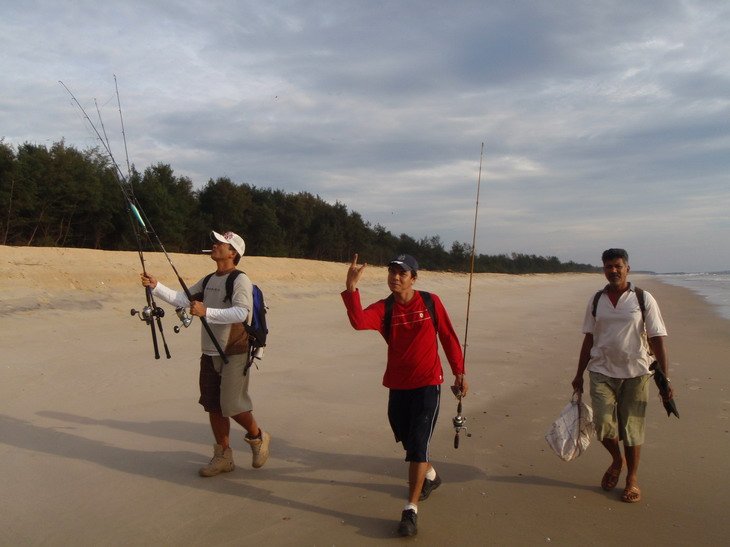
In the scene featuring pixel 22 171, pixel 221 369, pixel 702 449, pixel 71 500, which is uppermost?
pixel 22 171

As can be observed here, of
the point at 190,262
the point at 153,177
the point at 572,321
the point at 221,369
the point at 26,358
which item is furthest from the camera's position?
the point at 153,177

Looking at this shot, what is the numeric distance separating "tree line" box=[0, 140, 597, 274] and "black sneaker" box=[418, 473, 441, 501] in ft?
12.1

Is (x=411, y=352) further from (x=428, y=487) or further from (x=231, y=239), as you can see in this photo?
(x=231, y=239)

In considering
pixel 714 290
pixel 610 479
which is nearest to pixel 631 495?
pixel 610 479

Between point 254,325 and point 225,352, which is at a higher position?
point 254,325

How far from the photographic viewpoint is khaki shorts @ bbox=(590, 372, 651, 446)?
12.4 feet

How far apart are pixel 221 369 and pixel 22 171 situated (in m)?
22.9

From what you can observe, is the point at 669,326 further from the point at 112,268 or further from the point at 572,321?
the point at 112,268

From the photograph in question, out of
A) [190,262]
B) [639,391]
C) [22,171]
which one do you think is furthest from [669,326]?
[22,171]

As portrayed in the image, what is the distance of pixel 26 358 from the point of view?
690 cm

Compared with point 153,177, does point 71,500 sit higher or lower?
lower

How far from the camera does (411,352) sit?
140 inches

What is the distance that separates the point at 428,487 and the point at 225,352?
170cm

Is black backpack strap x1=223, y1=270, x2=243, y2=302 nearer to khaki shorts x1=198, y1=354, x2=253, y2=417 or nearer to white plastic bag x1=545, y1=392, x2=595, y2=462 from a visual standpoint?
khaki shorts x1=198, y1=354, x2=253, y2=417
